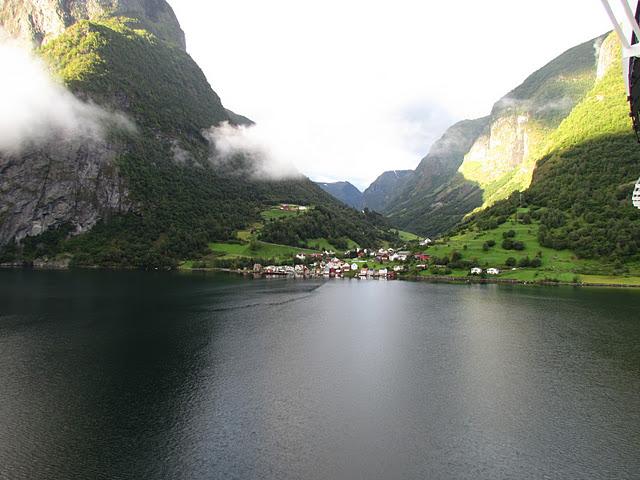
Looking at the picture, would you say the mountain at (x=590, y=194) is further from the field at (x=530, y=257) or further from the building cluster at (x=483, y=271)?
the building cluster at (x=483, y=271)

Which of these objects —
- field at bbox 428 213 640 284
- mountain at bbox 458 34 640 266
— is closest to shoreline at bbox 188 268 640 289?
field at bbox 428 213 640 284

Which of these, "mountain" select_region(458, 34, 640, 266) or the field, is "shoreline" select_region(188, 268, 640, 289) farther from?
"mountain" select_region(458, 34, 640, 266)

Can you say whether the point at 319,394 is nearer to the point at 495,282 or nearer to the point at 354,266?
the point at 495,282

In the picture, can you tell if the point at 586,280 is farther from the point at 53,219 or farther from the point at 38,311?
the point at 53,219

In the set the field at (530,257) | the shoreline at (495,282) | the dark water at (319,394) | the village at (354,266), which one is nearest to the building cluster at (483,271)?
the village at (354,266)

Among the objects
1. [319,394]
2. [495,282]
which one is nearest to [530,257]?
[495,282]

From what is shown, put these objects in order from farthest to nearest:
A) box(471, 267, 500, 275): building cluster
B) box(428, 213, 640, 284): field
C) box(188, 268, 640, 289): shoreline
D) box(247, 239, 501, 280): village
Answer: box(247, 239, 501, 280): village
box(471, 267, 500, 275): building cluster
box(428, 213, 640, 284): field
box(188, 268, 640, 289): shoreline
